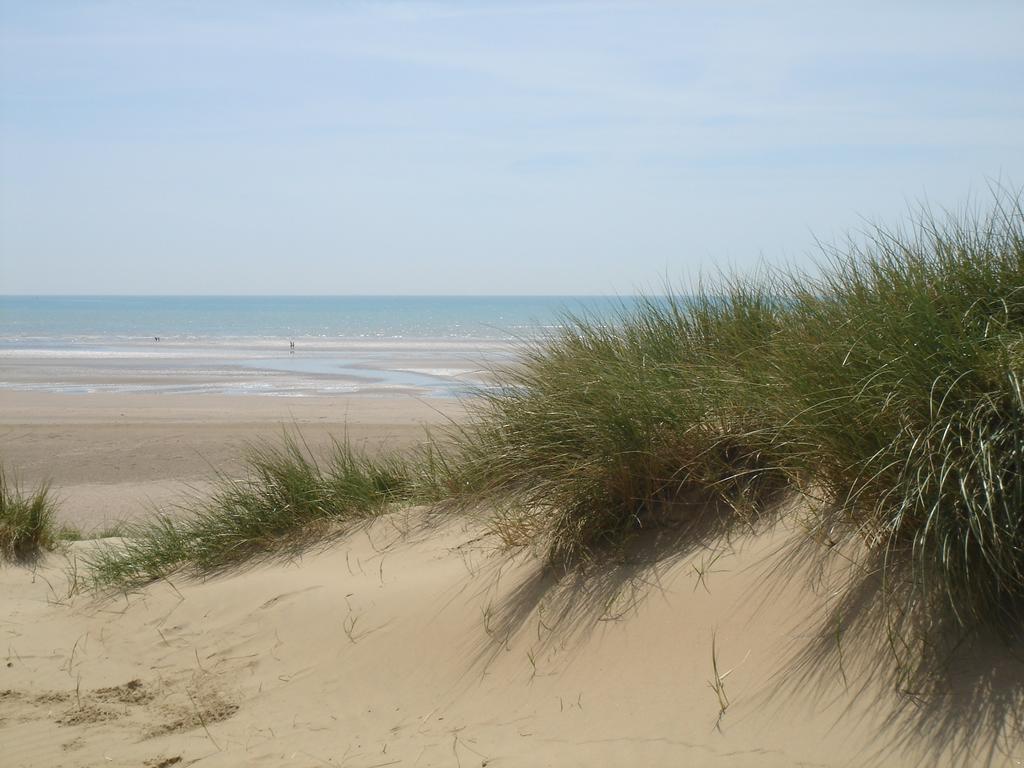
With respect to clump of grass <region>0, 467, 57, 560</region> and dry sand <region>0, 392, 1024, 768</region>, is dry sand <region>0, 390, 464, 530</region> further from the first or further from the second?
dry sand <region>0, 392, 1024, 768</region>

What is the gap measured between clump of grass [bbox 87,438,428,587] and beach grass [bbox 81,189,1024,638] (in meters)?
0.02

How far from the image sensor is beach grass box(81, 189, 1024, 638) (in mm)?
3377

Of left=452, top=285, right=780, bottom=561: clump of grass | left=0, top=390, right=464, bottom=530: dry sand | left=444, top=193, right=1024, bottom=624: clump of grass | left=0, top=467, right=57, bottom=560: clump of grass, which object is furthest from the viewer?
left=0, top=390, right=464, bottom=530: dry sand

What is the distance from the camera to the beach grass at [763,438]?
338 cm

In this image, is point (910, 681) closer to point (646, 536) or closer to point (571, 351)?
point (646, 536)

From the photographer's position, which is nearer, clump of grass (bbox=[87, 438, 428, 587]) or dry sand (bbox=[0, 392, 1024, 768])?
dry sand (bbox=[0, 392, 1024, 768])

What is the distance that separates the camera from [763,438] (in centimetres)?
462

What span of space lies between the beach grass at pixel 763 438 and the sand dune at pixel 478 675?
0.32 m

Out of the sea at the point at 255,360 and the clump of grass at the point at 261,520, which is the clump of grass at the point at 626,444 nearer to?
the clump of grass at the point at 261,520

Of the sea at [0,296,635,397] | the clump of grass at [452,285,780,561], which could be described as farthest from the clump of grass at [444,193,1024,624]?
the sea at [0,296,635,397]

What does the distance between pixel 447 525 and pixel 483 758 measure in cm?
240

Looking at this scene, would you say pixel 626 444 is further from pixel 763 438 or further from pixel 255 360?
pixel 255 360

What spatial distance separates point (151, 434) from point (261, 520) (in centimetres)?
1113

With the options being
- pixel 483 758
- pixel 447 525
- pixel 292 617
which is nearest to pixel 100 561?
pixel 292 617
